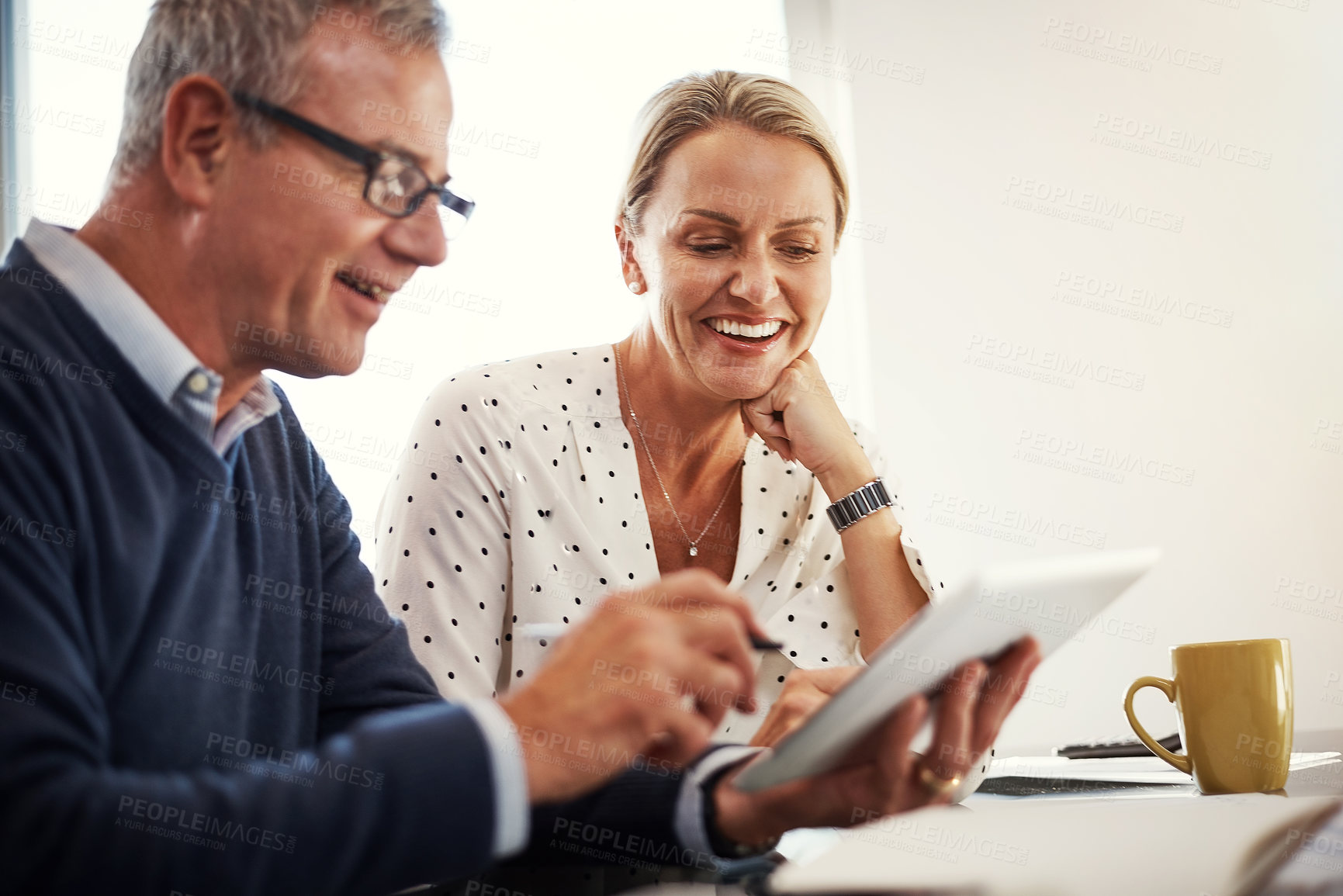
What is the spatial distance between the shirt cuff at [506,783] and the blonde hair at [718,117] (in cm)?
113

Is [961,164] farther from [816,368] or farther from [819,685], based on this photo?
[819,685]

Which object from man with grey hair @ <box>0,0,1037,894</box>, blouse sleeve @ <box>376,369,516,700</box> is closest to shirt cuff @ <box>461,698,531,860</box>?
man with grey hair @ <box>0,0,1037,894</box>

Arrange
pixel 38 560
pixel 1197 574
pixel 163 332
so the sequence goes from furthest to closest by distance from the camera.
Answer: pixel 1197 574 < pixel 163 332 < pixel 38 560

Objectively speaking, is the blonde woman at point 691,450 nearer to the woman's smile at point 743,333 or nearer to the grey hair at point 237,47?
the woman's smile at point 743,333

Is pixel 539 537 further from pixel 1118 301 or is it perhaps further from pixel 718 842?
pixel 1118 301

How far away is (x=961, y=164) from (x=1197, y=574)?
1.24 meters

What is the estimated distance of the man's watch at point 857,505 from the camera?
1514 millimetres

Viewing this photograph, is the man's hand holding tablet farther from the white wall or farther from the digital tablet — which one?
the white wall

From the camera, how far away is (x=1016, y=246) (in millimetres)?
2863

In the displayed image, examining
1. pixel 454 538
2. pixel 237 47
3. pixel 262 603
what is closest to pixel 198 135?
pixel 237 47

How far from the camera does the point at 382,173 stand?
0.87m

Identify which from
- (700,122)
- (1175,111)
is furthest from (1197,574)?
(700,122)

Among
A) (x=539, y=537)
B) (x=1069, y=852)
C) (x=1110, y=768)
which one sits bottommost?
(x=1110, y=768)

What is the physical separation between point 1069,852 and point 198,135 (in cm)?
81
